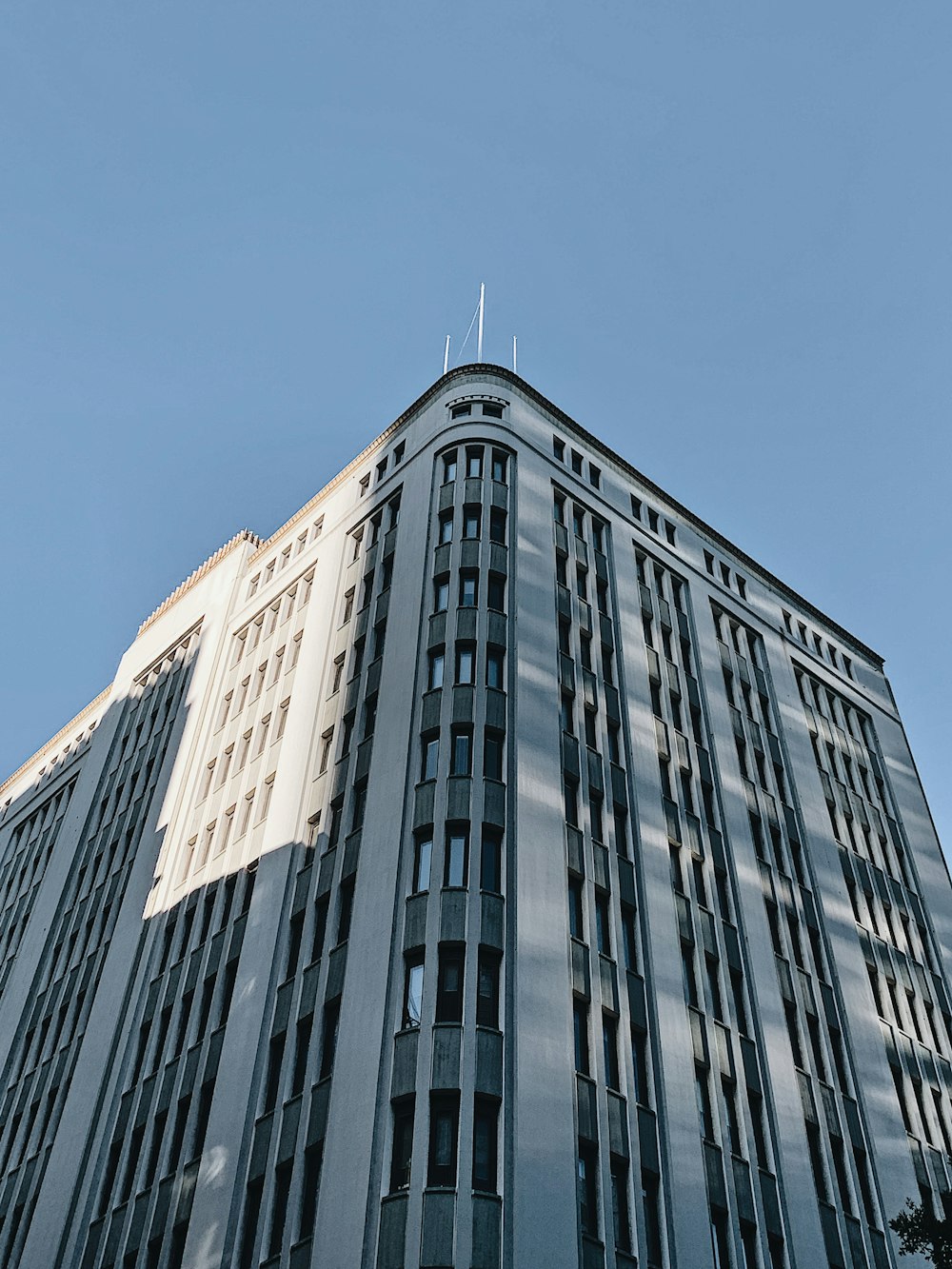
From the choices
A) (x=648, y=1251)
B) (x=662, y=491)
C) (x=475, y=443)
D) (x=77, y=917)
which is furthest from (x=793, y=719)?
(x=77, y=917)

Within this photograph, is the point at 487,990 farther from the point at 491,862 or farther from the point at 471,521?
the point at 471,521

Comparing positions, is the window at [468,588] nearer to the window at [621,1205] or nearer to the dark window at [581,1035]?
the dark window at [581,1035]

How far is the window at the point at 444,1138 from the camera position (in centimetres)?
3020

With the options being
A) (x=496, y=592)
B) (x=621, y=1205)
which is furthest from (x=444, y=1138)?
(x=496, y=592)

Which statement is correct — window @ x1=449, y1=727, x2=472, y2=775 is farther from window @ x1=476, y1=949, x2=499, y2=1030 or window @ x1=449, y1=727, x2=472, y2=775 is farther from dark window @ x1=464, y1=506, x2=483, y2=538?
dark window @ x1=464, y1=506, x2=483, y2=538

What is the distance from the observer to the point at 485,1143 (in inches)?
1224

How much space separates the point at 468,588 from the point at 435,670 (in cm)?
427

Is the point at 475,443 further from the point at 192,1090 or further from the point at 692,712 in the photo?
the point at 192,1090

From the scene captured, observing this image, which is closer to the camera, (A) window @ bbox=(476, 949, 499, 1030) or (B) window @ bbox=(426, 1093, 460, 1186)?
(B) window @ bbox=(426, 1093, 460, 1186)

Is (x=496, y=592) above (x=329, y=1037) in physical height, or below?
above

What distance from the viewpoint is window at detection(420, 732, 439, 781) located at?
40281 mm

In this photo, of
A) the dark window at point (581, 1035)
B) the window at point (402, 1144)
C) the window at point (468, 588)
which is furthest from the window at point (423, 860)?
the window at point (468, 588)

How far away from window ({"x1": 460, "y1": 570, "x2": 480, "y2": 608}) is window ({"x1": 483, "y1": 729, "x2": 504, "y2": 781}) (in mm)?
6283

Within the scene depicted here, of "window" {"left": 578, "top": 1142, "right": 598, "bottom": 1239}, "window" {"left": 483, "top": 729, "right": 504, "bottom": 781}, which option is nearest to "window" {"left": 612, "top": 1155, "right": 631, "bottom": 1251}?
"window" {"left": 578, "top": 1142, "right": 598, "bottom": 1239}
